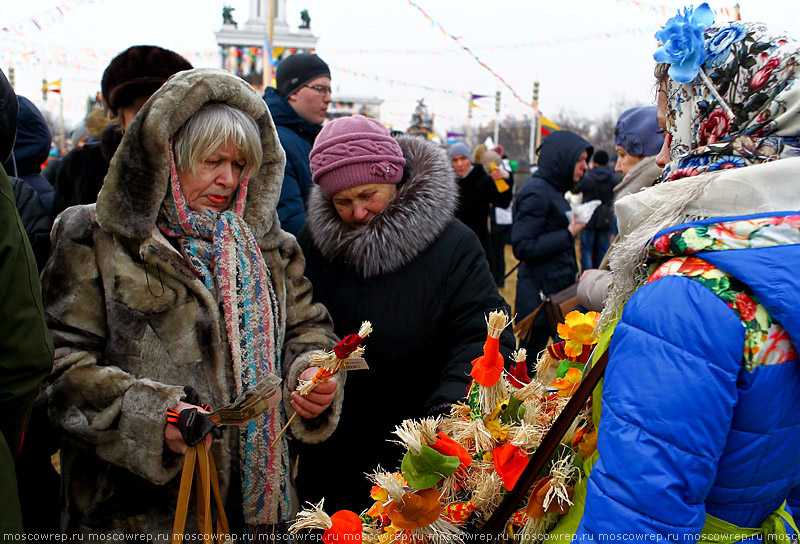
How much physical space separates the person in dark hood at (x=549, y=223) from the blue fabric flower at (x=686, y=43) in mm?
3294

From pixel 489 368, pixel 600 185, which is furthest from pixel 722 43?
pixel 600 185

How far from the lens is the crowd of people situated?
0.97 meters

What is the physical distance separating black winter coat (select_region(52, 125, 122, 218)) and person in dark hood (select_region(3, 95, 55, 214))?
169mm

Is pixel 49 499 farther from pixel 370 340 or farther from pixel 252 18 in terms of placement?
pixel 252 18

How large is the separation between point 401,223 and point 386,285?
0.24 metres

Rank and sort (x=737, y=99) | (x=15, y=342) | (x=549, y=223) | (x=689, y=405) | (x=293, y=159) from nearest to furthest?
(x=689, y=405) < (x=737, y=99) < (x=15, y=342) < (x=293, y=159) < (x=549, y=223)

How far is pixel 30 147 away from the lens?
3.05 metres

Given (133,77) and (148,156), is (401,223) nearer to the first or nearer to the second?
(148,156)

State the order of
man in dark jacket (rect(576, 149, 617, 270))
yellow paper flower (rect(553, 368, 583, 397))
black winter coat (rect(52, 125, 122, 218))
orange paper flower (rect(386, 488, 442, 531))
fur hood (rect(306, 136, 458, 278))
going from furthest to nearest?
man in dark jacket (rect(576, 149, 617, 270))
black winter coat (rect(52, 125, 122, 218))
fur hood (rect(306, 136, 458, 278))
yellow paper flower (rect(553, 368, 583, 397))
orange paper flower (rect(386, 488, 442, 531))

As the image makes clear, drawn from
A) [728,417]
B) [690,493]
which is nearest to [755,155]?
[728,417]

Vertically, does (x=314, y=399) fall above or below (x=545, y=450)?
below

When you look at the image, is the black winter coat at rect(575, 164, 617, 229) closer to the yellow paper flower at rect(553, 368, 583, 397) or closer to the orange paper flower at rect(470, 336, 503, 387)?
the yellow paper flower at rect(553, 368, 583, 397)

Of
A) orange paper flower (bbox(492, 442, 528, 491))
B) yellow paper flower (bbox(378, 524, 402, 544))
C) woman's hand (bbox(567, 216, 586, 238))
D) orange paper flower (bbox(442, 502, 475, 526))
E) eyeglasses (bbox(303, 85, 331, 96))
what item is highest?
eyeglasses (bbox(303, 85, 331, 96))

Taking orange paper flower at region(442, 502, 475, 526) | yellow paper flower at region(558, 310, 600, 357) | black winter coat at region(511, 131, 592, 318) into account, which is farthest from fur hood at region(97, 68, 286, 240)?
black winter coat at region(511, 131, 592, 318)
